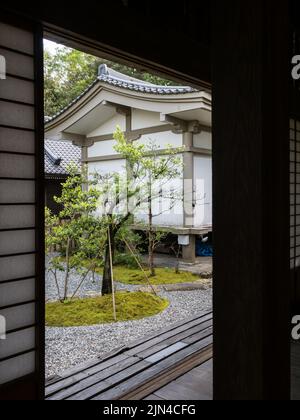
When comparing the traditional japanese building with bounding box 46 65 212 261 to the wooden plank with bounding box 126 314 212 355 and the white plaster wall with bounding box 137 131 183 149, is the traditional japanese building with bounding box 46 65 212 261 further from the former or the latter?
the wooden plank with bounding box 126 314 212 355

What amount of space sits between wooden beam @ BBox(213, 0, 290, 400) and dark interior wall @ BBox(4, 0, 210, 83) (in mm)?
861

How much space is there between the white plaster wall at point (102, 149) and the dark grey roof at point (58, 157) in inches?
29.1

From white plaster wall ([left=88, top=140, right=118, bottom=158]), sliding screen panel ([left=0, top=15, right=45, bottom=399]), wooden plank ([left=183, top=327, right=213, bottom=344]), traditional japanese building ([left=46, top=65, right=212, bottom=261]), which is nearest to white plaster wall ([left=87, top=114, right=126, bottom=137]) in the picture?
traditional japanese building ([left=46, top=65, right=212, bottom=261])

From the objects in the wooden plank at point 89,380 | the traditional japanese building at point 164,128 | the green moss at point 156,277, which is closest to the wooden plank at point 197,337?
the wooden plank at point 89,380

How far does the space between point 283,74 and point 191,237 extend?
20.1 feet

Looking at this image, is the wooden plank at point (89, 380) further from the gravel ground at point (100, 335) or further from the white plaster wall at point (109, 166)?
the white plaster wall at point (109, 166)

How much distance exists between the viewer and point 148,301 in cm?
480

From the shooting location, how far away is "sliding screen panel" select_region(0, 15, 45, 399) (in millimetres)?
1460

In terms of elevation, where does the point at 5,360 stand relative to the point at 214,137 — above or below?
below

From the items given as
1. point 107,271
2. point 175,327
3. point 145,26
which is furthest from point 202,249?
point 145,26

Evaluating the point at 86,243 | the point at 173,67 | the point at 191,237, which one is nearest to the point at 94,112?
the point at 191,237

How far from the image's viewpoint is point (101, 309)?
176 inches

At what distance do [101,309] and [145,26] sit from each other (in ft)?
11.6
